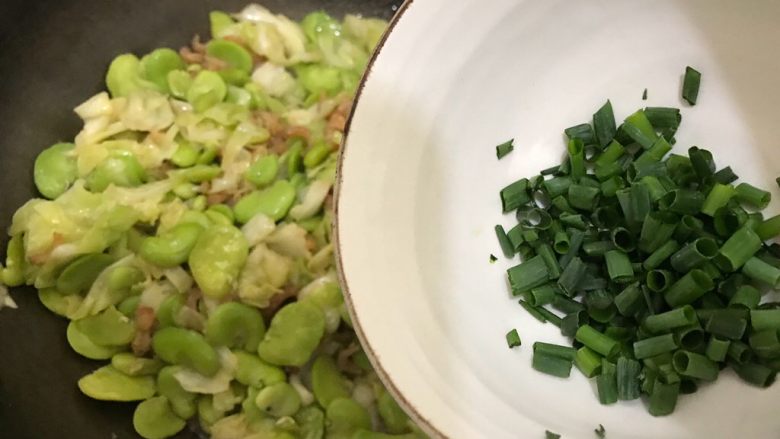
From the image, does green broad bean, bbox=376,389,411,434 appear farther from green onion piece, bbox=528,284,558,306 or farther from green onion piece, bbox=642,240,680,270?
green onion piece, bbox=642,240,680,270

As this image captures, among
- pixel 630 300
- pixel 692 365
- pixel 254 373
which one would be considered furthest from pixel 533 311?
pixel 254 373

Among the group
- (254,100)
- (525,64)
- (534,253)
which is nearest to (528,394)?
(534,253)

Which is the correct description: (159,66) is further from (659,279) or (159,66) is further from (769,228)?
(769,228)

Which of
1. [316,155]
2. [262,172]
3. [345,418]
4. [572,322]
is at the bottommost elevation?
[345,418]

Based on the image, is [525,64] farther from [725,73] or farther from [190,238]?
[190,238]

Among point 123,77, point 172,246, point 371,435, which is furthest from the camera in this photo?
point 123,77

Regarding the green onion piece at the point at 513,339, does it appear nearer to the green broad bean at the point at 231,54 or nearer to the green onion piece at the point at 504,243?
the green onion piece at the point at 504,243
